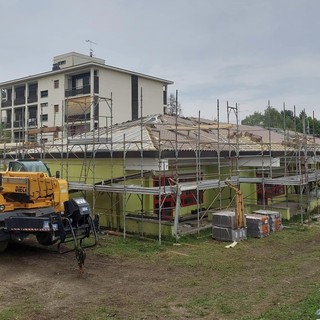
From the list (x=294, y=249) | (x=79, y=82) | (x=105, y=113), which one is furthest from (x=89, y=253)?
(x=79, y=82)

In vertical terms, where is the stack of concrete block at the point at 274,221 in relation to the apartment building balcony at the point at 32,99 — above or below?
below

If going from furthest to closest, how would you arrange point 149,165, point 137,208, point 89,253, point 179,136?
1. point 179,136
2. point 137,208
3. point 149,165
4. point 89,253

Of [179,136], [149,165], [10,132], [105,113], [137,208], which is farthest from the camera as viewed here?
[10,132]

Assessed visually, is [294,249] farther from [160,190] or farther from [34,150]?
[34,150]

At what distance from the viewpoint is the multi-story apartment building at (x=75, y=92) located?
1580 inches

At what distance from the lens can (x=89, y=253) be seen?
11.6 metres

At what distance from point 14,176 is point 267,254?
8119mm

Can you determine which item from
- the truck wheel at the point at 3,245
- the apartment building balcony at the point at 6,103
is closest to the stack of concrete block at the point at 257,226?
the truck wheel at the point at 3,245

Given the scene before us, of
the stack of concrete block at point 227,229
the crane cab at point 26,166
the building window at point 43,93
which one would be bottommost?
the stack of concrete block at point 227,229

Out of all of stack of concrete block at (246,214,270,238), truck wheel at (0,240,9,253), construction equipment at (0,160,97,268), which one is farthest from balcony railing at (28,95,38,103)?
stack of concrete block at (246,214,270,238)

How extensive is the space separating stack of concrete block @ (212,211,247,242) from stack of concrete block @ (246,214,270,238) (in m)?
0.42

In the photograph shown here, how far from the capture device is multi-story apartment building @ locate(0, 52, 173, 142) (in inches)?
1580

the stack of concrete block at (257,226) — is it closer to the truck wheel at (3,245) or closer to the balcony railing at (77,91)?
the truck wheel at (3,245)

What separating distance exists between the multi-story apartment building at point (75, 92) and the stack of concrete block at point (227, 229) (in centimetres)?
2429
